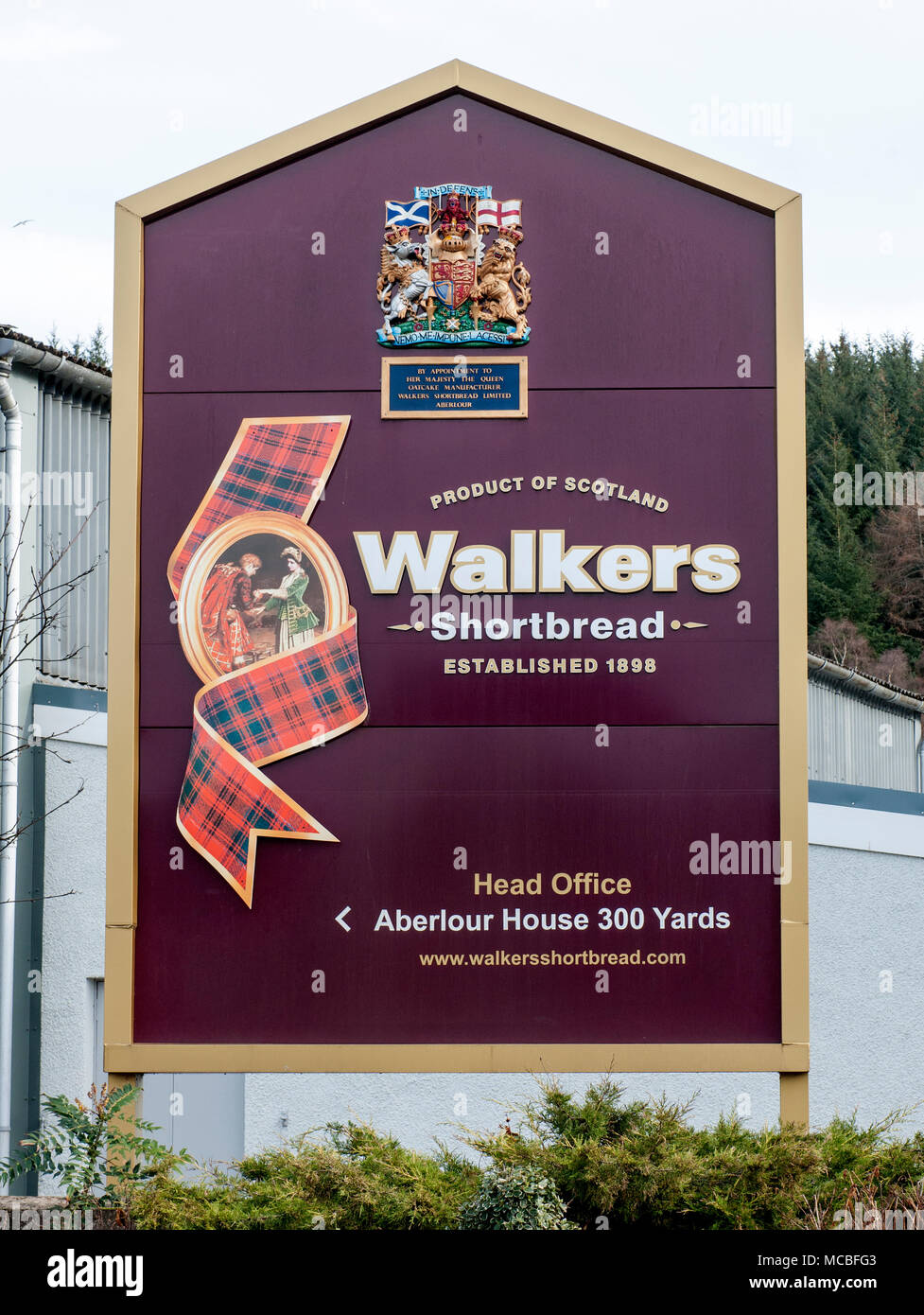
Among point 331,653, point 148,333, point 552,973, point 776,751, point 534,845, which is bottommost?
point 552,973

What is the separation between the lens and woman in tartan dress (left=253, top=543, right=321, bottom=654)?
769 centimetres

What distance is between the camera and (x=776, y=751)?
762 centimetres

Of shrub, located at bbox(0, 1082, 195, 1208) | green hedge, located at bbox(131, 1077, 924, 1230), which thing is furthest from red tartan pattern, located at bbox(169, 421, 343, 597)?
green hedge, located at bbox(131, 1077, 924, 1230)

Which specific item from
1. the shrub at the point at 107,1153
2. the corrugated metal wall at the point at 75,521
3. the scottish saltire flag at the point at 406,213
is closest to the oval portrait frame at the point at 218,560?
the scottish saltire flag at the point at 406,213

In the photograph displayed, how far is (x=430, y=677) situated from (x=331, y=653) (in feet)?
1.78

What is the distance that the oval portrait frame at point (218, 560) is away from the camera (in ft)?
25.2

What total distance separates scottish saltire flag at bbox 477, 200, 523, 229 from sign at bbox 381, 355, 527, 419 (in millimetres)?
754

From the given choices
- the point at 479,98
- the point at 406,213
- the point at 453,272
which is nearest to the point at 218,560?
the point at 453,272

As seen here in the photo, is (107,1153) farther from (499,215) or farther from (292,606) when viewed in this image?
(499,215)

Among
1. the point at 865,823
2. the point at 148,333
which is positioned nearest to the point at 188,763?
the point at 148,333

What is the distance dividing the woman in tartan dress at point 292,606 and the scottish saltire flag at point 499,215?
209 cm

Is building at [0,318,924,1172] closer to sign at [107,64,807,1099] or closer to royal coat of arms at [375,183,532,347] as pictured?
sign at [107,64,807,1099]

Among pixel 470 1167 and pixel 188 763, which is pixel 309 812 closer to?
pixel 188 763
